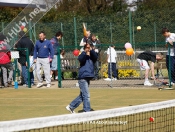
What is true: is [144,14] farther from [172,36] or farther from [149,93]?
[149,93]

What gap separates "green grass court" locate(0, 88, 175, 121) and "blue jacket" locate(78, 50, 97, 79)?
3.86 ft

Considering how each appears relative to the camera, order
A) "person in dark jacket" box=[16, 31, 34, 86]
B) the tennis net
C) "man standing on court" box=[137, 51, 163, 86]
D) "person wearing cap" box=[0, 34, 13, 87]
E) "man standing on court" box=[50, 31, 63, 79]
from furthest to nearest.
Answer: "man standing on court" box=[50, 31, 63, 79]
"person in dark jacket" box=[16, 31, 34, 86]
"person wearing cap" box=[0, 34, 13, 87]
"man standing on court" box=[137, 51, 163, 86]
the tennis net

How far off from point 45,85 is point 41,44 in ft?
6.73

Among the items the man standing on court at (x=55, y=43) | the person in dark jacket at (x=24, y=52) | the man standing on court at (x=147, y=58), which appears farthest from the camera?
the man standing on court at (x=55, y=43)

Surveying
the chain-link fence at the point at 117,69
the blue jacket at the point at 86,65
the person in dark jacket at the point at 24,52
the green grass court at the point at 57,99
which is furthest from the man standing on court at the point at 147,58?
the blue jacket at the point at 86,65

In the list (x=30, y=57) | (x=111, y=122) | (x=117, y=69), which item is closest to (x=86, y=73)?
(x=111, y=122)

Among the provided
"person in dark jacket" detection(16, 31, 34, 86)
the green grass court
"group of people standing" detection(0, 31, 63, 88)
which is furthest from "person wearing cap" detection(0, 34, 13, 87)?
the green grass court

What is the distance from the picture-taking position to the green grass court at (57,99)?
12736mm

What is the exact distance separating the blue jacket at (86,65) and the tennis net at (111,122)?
1.37 meters

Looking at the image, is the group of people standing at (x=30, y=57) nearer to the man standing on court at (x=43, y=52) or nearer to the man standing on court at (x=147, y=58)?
the man standing on court at (x=43, y=52)

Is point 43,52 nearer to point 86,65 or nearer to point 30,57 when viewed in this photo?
point 30,57

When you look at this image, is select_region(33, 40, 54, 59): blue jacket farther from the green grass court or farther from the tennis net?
the tennis net

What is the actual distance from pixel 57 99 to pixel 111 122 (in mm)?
5617

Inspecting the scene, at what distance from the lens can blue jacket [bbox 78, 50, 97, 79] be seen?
37.9 feet
